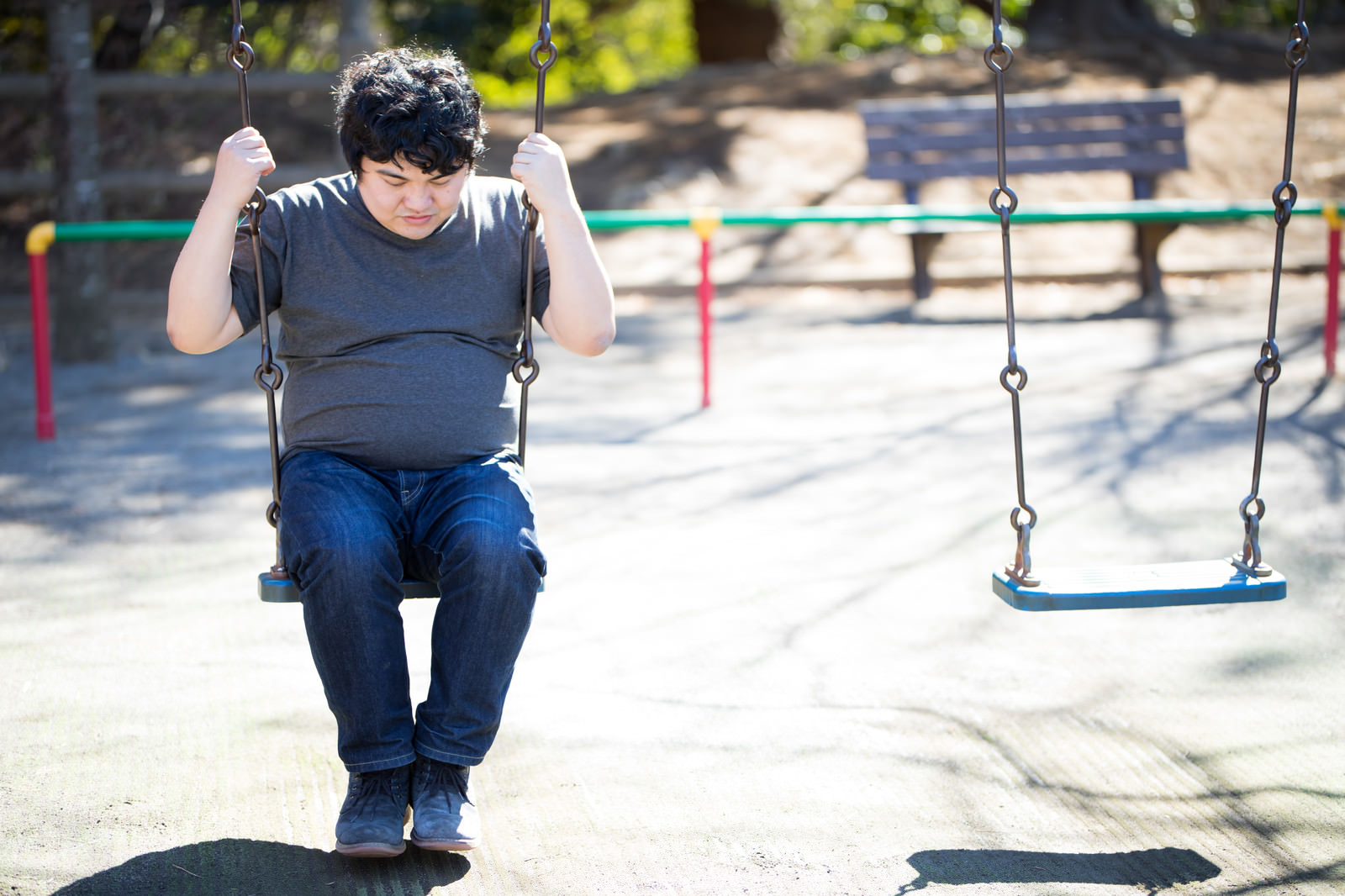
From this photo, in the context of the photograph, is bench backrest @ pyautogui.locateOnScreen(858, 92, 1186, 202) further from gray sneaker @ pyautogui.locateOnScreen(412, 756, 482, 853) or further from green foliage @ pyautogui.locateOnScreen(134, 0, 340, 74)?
gray sneaker @ pyautogui.locateOnScreen(412, 756, 482, 853)

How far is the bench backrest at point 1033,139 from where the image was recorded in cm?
831

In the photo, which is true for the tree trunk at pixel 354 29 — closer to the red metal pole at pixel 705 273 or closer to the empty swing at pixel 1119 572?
the red metal pole at pixel 705 273

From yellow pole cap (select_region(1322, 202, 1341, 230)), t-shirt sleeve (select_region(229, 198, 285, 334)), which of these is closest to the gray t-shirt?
t-shirt sleeve (select_region(229, 198, 285, 334))

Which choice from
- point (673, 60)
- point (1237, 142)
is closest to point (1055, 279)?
point (1237, 142)

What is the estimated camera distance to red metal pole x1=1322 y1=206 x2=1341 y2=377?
5.81 m

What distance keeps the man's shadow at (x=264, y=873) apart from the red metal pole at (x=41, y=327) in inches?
131

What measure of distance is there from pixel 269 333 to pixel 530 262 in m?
0.48

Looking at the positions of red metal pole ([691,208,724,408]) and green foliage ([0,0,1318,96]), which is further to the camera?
green foliage ([0,0,1318,96])

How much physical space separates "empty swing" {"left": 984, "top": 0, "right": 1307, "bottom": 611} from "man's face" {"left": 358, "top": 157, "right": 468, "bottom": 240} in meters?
0.98

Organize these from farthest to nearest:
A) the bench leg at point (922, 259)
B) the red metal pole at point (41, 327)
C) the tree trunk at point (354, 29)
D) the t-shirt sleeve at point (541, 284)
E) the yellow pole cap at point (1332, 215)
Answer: the bench leg at point (922, 259)
the tree trunk at point (354, 29)
the yellow pole cap at point (1332, 215)
the red metal pole at point (41, 327)
the t-shirt sleeve at point (541, 284)

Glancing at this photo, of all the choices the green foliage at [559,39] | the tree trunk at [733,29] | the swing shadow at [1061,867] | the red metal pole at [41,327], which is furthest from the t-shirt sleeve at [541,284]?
the tree trunk at [733,29]

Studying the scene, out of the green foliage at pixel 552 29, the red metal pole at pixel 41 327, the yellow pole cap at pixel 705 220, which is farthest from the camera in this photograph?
the green foliage at pixel 552 29

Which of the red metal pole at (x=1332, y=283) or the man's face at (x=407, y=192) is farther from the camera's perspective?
the red metal pole at (x=1332, y=283)

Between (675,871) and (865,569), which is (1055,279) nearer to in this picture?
(865,569)
